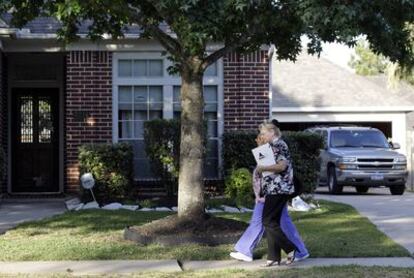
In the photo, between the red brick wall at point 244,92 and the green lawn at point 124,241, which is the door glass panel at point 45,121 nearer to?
the red brick wall at point 244,92

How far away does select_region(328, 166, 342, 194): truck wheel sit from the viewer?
65.8ft

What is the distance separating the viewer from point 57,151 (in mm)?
17297

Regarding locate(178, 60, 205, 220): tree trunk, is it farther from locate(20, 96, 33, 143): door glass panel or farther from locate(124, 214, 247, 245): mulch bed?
locate(20, 96, 33, 143): door glass panel

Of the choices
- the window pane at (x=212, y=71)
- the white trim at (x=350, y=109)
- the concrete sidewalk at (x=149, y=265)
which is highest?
the window pane at (x=212, y=71)

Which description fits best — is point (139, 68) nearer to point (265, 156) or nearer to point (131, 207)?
point (131, 207)

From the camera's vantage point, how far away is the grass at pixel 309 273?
25.0 ft

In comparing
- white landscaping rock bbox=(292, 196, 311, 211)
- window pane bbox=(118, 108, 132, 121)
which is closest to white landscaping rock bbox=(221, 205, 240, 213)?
white landscaping rock bbox=(292, 196, 311, 211)

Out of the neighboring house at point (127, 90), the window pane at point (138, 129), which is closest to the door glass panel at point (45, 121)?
the neighboring house at point (127, 90)

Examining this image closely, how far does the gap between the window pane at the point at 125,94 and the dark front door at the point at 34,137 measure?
2.19m

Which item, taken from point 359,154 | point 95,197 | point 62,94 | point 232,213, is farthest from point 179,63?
point 359,154

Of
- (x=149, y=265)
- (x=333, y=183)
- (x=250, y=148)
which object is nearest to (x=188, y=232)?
(x=149, y=265)

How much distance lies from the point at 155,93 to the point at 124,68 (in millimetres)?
850

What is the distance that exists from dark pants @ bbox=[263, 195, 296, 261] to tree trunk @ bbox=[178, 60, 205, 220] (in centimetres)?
201

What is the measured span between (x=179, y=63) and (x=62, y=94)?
6.95 m
